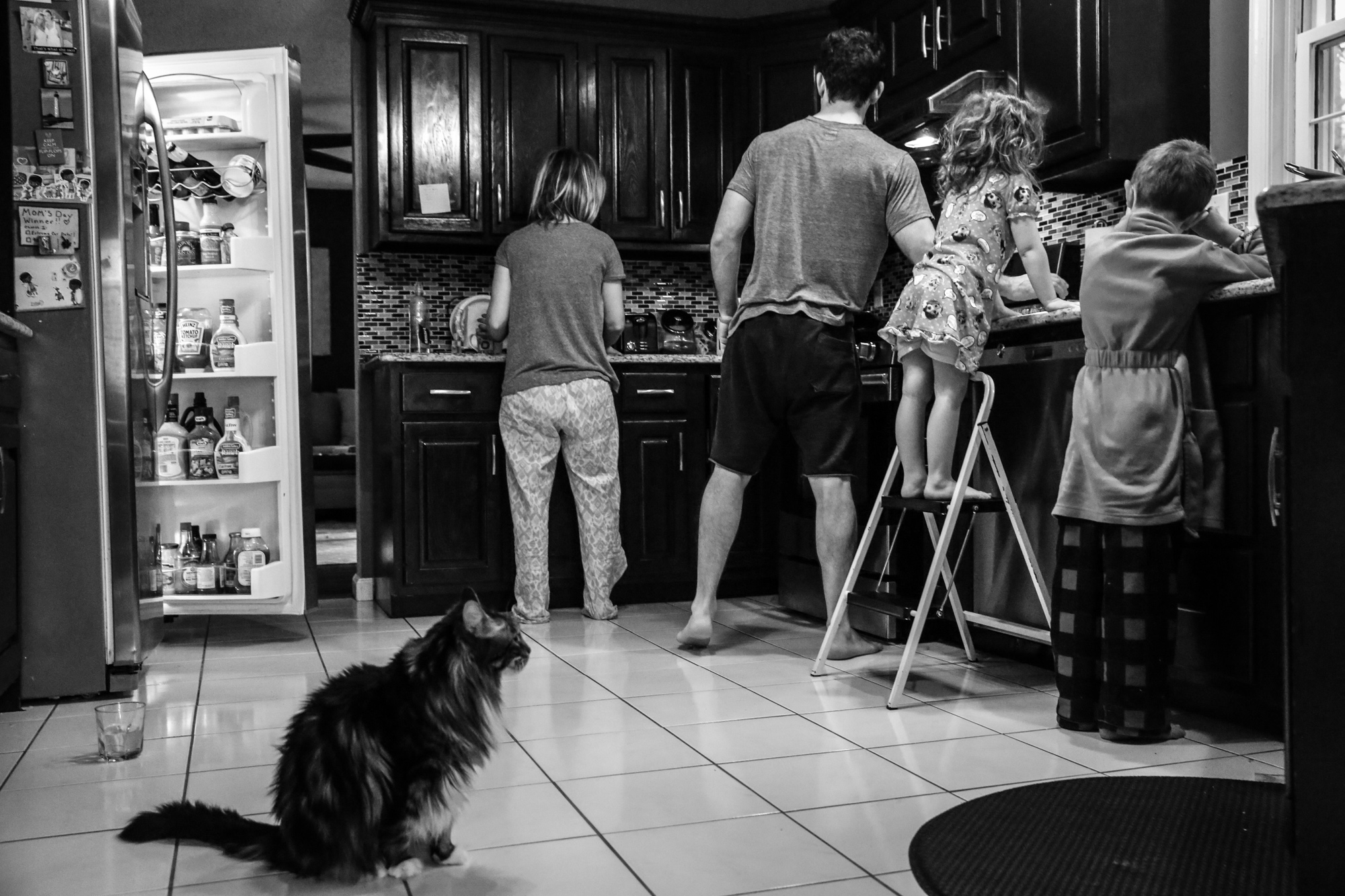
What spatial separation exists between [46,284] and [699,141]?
2.75 meters

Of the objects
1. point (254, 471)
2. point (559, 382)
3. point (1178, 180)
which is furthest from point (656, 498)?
point (1178, 180)

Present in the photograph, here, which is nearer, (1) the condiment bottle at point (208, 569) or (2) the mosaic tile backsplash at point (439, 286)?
(1) the condiment bottle at point (208, 569)

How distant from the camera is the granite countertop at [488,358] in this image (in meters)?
4.12

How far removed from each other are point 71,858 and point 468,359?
2.59 m

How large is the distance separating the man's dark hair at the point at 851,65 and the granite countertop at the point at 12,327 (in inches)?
84.1

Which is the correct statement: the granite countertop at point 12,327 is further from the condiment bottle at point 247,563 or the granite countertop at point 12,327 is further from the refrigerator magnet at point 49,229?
the condiment bottle at point 247,563

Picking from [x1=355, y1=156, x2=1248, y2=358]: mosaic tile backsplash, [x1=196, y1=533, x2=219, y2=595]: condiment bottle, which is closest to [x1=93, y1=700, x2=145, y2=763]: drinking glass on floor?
[x1=196, y1=533, x2=219, y2=595]: condiment bottle

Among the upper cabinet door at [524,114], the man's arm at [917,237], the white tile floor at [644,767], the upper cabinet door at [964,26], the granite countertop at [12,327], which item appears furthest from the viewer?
the upper cabinet door at [524,114]

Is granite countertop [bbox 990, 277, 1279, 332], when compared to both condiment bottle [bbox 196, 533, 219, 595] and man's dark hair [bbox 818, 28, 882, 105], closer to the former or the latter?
man's dark hair [bbox 818, 28, 882, 105]

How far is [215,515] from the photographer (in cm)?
404

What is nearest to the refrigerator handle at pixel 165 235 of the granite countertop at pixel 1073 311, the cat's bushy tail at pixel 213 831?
the cat's bushy tail at pixel 213 831

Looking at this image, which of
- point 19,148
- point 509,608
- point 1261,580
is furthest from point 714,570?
point 19,148

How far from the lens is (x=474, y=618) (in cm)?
158

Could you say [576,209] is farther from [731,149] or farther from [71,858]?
[71,858]
